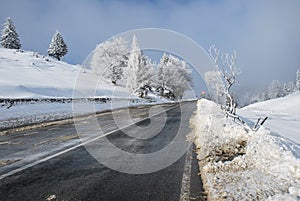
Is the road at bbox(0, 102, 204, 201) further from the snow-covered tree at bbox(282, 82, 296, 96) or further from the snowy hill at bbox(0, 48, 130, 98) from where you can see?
the snow-covered tree at bbox(282, 82, 296, 96)

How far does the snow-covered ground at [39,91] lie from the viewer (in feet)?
54.9

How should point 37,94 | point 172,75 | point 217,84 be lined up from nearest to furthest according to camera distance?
point 217,84
point 37,94
point 172,75

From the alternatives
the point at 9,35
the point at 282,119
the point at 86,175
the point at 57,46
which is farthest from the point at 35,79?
the point at 57,46

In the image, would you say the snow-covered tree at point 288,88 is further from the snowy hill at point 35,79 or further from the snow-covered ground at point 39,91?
the snowy hill at point 35,79

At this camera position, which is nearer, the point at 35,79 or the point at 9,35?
the point at 35,79

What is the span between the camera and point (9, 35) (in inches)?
2566

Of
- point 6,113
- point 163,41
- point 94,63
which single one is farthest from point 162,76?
point 6,113

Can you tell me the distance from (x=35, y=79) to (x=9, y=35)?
37.2m

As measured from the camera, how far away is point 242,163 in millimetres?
4898

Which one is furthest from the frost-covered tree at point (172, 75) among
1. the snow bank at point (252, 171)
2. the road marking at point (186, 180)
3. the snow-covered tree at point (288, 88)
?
the road marking at point (186, 180)

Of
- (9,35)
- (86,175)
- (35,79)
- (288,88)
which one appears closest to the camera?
(86,175)

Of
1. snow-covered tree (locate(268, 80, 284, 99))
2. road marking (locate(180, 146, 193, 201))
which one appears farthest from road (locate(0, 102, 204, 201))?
snow-covered tree (locate(268, 80, 284, 99))

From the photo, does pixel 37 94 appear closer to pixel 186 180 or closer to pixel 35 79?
pixel 35 79

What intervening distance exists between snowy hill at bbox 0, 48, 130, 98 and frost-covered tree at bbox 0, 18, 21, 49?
39.6ft
